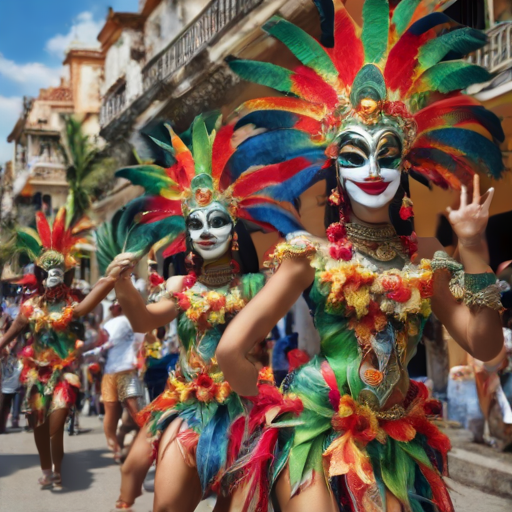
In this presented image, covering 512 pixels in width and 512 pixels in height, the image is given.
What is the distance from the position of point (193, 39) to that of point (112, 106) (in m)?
8.11

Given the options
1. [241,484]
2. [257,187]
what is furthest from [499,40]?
[241,484]

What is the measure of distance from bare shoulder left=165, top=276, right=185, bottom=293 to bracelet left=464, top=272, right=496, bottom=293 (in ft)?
8.27

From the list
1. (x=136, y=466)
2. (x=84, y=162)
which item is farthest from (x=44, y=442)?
(x=84, y=162)

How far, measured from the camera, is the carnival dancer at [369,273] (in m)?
3.09

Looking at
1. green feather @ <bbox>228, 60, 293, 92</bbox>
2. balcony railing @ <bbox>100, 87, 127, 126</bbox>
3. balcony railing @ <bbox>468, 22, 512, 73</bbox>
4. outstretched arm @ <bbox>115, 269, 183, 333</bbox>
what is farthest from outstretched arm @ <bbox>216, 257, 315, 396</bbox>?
balcony railing @ <bbox>100, 87, 127, 126</bbox>

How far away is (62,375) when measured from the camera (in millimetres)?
8188

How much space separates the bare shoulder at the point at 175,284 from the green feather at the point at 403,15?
239 cm

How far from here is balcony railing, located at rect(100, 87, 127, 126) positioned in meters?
24.0

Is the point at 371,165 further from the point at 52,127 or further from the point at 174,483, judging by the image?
the point at 52,127

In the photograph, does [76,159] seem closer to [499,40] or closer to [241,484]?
[499,40]

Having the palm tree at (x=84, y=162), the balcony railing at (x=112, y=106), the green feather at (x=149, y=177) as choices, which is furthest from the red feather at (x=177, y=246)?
the palm tree at (x=84, y=162)

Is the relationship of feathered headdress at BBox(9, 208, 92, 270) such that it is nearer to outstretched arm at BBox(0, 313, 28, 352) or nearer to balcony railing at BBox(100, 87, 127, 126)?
outstretched arm at BBox(0, 313, 28, 352)

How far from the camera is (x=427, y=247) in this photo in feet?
11.4

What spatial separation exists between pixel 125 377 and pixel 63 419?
1562 mm
